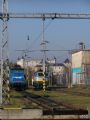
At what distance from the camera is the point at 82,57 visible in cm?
10856

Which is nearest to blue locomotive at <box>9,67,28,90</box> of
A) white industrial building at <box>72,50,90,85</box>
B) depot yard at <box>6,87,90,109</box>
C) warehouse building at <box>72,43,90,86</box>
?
depot yard at <box>6,87,90,109</box>

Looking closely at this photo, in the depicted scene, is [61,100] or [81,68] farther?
[81,68]

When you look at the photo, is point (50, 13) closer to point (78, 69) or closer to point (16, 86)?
point (16, 86)

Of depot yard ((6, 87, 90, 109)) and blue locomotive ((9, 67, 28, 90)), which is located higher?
blue locomotive ((9, 67, 28, 90))

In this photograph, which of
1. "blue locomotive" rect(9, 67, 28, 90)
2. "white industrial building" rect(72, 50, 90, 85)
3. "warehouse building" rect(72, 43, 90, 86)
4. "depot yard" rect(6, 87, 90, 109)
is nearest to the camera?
"depot yard" rect(6, 87, 90, 109)

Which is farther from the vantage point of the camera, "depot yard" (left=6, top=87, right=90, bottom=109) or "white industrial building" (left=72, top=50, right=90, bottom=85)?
"white industrial building" (left=72, top=50, right=90, bottom=85)

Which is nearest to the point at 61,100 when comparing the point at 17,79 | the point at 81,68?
the point at 17,79

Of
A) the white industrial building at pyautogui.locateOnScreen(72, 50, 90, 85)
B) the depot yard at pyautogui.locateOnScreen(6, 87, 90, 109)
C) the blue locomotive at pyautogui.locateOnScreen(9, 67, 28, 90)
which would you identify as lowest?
the depot yard at pyautogui.locateOnScreen(6, 87, 90, 109)

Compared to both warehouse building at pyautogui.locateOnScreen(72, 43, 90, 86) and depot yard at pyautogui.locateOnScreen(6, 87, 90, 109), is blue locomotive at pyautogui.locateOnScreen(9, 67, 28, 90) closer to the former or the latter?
depot yard at pyautogui.locateOnScreen(6, 87, 90, 109)

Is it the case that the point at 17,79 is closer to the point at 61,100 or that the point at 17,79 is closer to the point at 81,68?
the point at 61,100

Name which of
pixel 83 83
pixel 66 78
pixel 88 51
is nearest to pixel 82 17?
pixel 83 83

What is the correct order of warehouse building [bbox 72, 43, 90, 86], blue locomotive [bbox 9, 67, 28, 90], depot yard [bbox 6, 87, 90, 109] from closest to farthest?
depot yard [bbox 6, 87, 90, 109] < blue locomotive [bbox 9, 67, 28, 90] < warehouse building [bbox 72, 43, 90, 86]

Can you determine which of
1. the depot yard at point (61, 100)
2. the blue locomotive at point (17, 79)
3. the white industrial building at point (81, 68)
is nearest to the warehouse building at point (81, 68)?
the white industrial building at point (81, 68)

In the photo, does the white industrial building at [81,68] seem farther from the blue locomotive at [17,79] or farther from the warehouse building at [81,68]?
the blue locomotive at [17,79]
